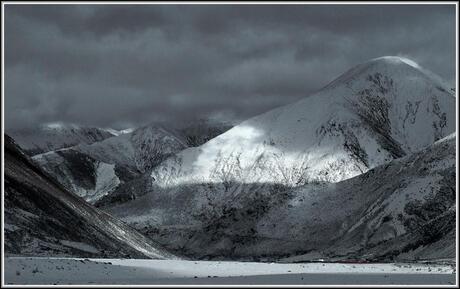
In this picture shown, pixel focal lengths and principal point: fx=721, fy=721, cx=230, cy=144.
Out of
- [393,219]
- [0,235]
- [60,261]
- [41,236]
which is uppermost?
[0,235]

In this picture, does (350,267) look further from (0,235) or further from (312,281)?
(0,235)

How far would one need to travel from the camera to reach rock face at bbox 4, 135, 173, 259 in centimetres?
8094

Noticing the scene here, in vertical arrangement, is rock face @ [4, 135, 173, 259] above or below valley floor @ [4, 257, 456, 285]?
below

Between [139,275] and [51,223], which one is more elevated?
[139,275]

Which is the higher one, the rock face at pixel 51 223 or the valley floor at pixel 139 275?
the valley floor at pixel 139 275

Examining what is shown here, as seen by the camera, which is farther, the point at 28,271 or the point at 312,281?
the point at 312,281

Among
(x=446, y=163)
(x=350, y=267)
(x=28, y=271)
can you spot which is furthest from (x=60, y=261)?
(x=446, y=163)

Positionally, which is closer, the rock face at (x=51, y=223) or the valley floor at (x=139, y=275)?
the valley floor at (x=139, y=275)

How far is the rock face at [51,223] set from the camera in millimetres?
80938

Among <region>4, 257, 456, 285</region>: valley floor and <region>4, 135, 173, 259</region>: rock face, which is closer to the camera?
<region>4, 257, 456, 285</region>: valley floor

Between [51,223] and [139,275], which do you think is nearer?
[139,275]

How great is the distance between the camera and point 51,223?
3639 inches

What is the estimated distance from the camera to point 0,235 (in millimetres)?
37094

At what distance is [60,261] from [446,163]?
170m
